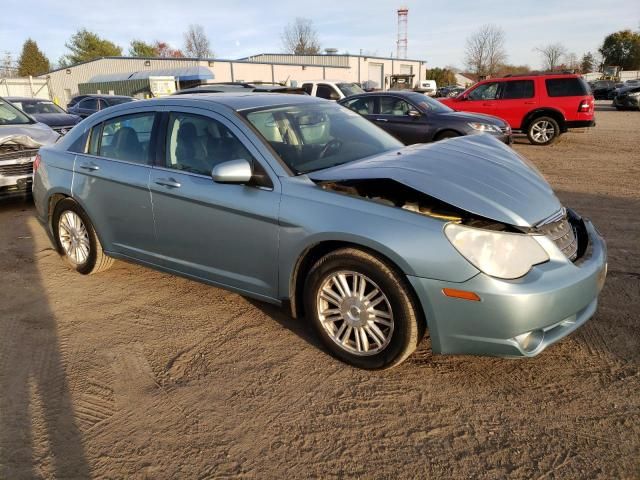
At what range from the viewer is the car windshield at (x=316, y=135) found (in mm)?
3474

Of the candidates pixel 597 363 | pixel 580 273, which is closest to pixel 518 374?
pixel 597 363

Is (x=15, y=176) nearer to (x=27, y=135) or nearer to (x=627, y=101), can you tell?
(x=27, y=135)

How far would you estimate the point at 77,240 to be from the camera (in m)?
4.77

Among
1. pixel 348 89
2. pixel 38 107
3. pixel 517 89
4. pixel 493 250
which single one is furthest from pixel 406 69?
pixel 493 250

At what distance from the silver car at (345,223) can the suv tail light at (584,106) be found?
1036cm

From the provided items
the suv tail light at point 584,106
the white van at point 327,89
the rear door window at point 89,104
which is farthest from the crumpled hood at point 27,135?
the suv tail light at point 584,106

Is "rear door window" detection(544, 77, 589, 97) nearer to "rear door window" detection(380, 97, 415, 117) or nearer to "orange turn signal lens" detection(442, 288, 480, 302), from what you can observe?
"rear door window" detection(380, 97, 415, 117)

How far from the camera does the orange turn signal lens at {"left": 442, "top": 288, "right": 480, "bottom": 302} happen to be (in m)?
2.57

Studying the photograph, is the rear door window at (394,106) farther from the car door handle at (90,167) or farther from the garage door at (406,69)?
the garage door at (406,69)

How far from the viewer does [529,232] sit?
108 inches

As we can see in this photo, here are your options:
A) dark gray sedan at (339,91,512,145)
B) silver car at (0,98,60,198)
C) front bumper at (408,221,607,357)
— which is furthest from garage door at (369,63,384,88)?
front bumper at (408,221,607,357)

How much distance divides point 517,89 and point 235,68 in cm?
3692

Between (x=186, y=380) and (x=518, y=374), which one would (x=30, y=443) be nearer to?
(x=186, y=380)

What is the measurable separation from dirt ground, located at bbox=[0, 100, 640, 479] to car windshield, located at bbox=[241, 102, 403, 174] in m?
1.23
